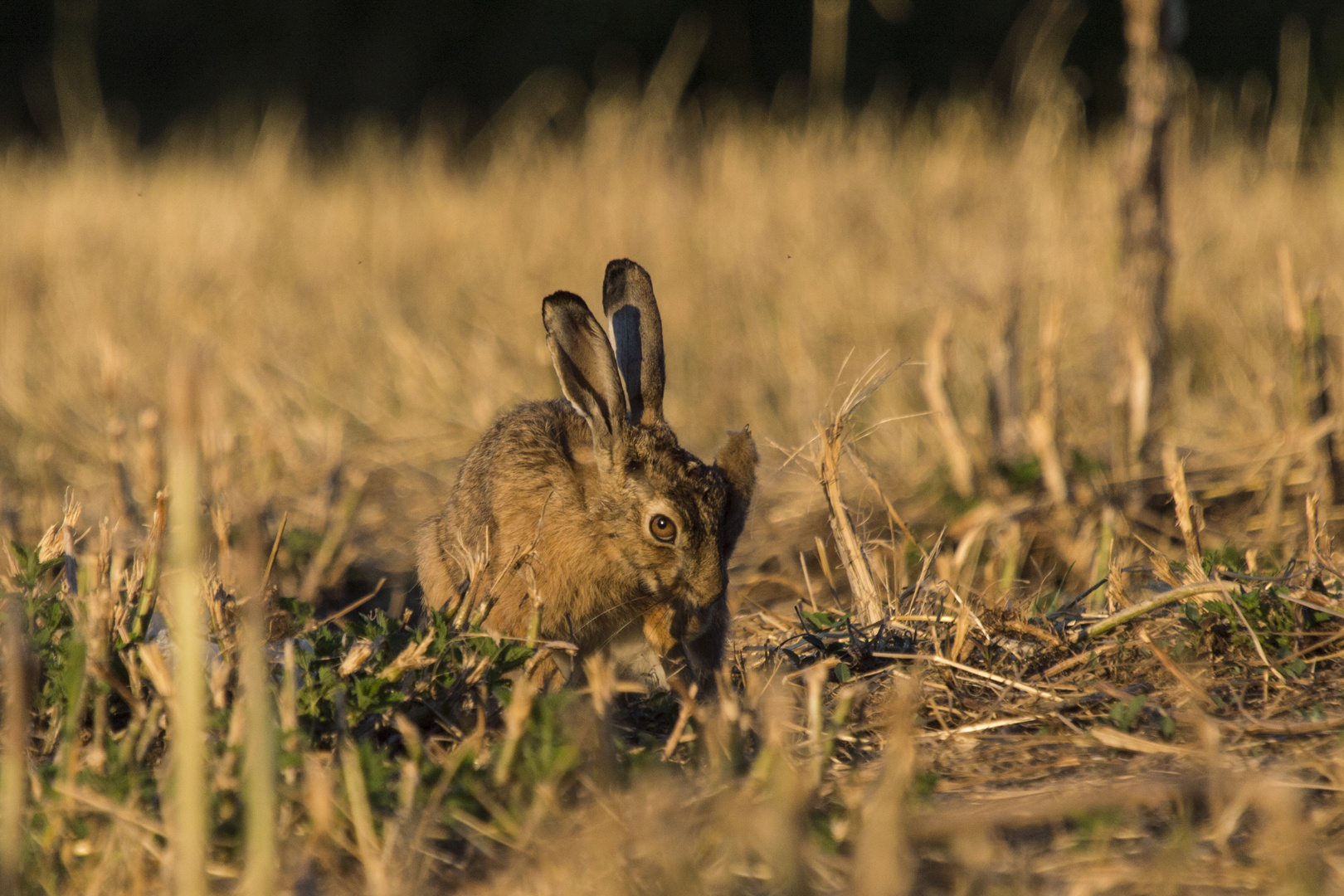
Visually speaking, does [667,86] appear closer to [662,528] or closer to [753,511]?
[753,511]

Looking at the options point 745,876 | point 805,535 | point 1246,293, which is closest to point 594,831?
point 745,876

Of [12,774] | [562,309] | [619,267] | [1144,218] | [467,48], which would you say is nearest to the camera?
[12,774]

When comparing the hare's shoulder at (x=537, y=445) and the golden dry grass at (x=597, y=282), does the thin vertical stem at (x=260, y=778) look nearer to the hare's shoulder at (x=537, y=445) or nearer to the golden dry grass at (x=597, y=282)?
the hare's shoulder at (x=537, y=445)

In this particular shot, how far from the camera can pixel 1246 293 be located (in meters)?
7.31

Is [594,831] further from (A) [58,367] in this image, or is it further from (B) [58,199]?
(B) [58,199]

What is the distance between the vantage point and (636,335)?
3766 millimetres

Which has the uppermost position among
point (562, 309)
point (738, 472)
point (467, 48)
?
point (467, 48)

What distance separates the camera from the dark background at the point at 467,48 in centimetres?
1944

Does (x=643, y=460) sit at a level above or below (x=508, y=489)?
above

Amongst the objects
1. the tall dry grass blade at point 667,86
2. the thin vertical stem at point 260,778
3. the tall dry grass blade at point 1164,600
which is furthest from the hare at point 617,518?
the tall dry grass blade at point 667,86

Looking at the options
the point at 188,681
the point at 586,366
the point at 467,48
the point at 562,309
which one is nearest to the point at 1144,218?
the point at 586,366

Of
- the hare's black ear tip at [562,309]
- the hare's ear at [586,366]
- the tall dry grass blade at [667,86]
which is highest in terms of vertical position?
the tall dry grass blade at [667,86]

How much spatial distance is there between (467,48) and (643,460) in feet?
70.2

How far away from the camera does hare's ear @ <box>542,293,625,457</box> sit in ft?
11.5
